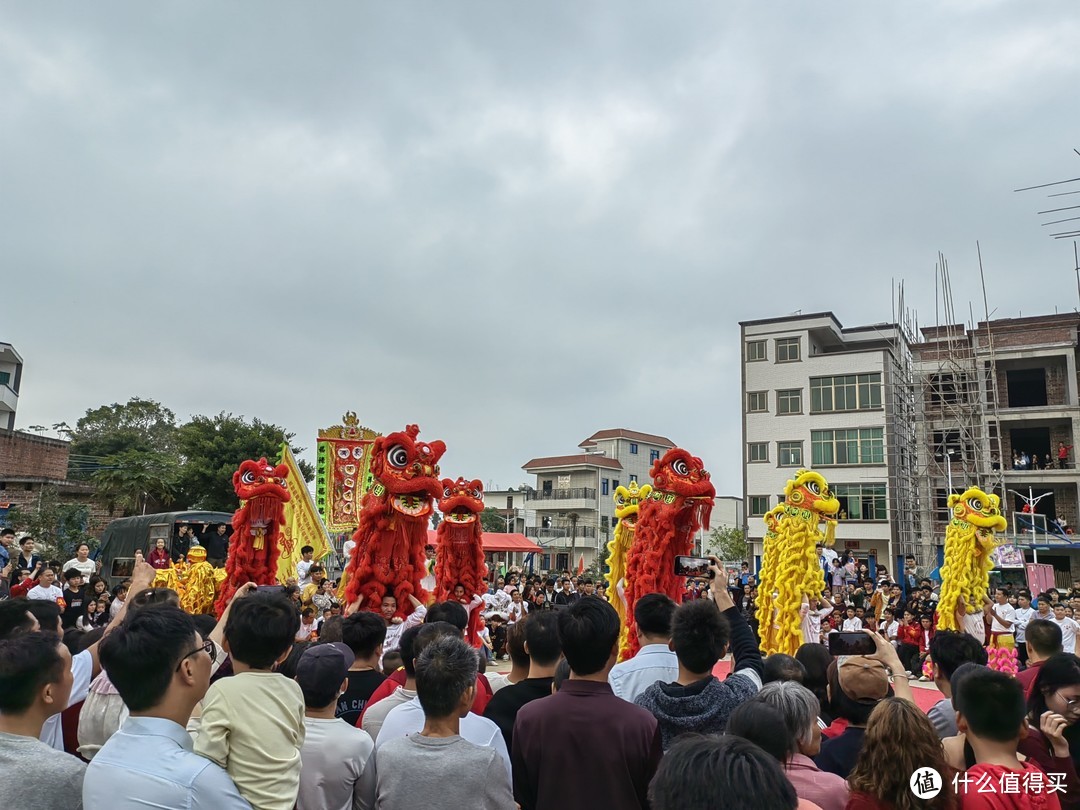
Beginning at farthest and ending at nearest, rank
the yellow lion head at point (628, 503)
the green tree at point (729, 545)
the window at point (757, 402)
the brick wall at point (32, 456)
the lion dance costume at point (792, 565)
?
the green tree at point (729, 545) < the window at point (757, 402) < the brick wall at point (32, 456) < the yellow lion head at point (628, 503) < the lion dance costume at point (792, 565)

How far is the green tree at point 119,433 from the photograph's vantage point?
107ft

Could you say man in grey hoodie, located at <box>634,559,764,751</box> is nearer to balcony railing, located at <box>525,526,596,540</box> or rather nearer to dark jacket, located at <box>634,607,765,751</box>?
dark jacket, located at <box>634,607,765,751</box>

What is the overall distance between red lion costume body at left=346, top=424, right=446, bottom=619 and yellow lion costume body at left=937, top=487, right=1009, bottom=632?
23.1 feet

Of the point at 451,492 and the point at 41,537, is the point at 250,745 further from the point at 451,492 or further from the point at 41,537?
the point at 41,537

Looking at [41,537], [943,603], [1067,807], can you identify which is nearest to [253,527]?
[1067,807]

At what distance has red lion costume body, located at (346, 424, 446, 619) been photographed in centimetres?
649

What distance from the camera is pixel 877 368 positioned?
24.8m

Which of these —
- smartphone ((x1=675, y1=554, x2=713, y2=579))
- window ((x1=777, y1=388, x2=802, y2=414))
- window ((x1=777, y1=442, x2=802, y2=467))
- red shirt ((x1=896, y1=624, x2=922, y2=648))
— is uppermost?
window ((x1=777, y1=388, x2=802, y2=414))

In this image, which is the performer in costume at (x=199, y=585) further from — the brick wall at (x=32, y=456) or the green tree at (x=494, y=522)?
the green tree at (x=494, y=522)

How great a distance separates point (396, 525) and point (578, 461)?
32.6m

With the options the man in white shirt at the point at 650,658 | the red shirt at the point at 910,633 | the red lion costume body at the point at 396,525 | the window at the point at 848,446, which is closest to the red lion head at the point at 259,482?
the red lion costume body at the point at 396,525

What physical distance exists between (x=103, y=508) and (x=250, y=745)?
27.0 metres

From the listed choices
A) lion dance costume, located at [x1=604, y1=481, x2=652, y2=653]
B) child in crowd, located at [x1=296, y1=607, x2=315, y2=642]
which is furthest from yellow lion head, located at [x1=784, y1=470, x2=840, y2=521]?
child in crowd, located at [x1=296, y1=607, x2=315, y2=642]

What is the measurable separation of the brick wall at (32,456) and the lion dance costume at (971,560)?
26.2 metres
